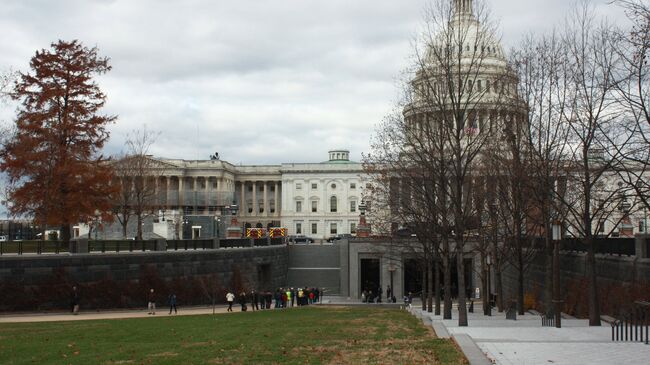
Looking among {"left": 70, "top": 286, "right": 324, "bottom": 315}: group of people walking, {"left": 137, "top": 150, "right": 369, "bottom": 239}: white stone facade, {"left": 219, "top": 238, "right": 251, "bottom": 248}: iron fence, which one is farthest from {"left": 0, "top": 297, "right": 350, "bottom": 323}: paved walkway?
{"left": 137, "top": 150, "right": 369, "bottom": 239}: white stone facade

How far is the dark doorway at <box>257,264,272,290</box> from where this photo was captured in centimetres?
6706

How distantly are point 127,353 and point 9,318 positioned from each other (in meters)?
25.1

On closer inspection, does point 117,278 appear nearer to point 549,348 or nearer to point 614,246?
point 614,246

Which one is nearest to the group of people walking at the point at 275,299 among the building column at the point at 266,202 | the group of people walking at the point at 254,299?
the group of people walking at the point at 254,299

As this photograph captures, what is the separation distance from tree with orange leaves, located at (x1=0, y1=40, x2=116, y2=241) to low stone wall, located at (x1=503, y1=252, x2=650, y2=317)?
29072 millimetres

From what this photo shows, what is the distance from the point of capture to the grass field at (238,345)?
18047 mm

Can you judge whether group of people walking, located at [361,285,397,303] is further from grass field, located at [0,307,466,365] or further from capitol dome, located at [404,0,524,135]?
grass field, located at [0,307,466,365]

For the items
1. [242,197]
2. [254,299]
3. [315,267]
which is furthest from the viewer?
→ [242,197]

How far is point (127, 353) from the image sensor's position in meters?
20.4

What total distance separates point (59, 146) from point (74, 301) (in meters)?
10.9

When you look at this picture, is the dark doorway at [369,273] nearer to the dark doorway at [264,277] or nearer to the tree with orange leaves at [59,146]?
the dark doorway at [264,277]

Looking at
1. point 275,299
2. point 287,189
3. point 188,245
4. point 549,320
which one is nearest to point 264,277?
point 275,299

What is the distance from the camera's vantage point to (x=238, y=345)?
69.9 ft

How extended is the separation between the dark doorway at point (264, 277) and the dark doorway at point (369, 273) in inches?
359
